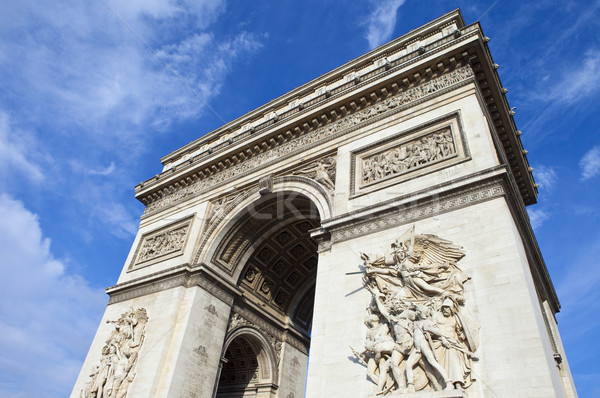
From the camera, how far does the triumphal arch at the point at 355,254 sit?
7.54 metres

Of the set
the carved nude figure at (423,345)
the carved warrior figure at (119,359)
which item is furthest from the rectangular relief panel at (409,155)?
the carved warrior figure at (119,359)

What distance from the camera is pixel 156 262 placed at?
1489 cm

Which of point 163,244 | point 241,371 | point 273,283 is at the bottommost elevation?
point 241,371

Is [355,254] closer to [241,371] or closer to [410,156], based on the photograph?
[410,156]

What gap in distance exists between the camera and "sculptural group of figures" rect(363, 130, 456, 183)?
10406mm

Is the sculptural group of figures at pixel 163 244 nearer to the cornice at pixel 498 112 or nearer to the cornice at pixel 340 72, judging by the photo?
the cornice at pixel 340 72

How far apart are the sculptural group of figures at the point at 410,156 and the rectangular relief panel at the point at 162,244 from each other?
23.0 feet

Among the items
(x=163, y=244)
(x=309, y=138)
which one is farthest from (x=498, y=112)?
(x=163, y=244)

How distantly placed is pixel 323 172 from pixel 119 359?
7.97m

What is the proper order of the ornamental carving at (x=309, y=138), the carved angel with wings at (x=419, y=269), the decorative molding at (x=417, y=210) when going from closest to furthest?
the carved angel with wings at (x=419, y=269) < the decorative molding at (x=417, y=210) < the ornamental carving at (x=309, y=138)

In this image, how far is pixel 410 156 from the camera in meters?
10.8

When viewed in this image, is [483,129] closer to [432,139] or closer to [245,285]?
[432,139]

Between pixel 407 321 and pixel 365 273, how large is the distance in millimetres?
1571

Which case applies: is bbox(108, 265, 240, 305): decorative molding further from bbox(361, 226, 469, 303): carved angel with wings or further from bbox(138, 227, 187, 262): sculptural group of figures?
bbox(361, 226, 469, 303): carved angel with wings
